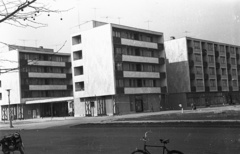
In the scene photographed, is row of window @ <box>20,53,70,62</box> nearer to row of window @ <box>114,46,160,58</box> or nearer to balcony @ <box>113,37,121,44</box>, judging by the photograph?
row of window @ <box>114,46,160,58</box>

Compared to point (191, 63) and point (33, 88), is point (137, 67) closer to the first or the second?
point (191, 63)

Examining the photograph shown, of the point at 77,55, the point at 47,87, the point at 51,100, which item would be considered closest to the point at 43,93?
the point at 47,87

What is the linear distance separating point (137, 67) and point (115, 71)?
7.65 m

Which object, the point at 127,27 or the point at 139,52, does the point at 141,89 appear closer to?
the point at 139,52

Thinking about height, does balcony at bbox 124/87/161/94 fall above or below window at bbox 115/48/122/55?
below

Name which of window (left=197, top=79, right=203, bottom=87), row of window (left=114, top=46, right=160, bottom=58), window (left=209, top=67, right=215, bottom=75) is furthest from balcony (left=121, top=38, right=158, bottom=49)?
window (left=209, top=67, right=215, bottom=75)

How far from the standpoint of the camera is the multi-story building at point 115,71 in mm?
61250

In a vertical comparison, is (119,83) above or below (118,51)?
below

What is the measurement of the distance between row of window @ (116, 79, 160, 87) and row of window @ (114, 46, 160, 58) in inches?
204

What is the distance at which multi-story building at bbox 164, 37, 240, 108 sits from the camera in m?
77.4

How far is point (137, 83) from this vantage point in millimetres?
66000

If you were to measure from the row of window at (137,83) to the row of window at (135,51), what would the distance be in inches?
204

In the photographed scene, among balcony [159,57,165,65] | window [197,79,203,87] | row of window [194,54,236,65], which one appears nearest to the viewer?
balcony [159,57,165,65]

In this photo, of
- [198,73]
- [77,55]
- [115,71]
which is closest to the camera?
[115,71]
